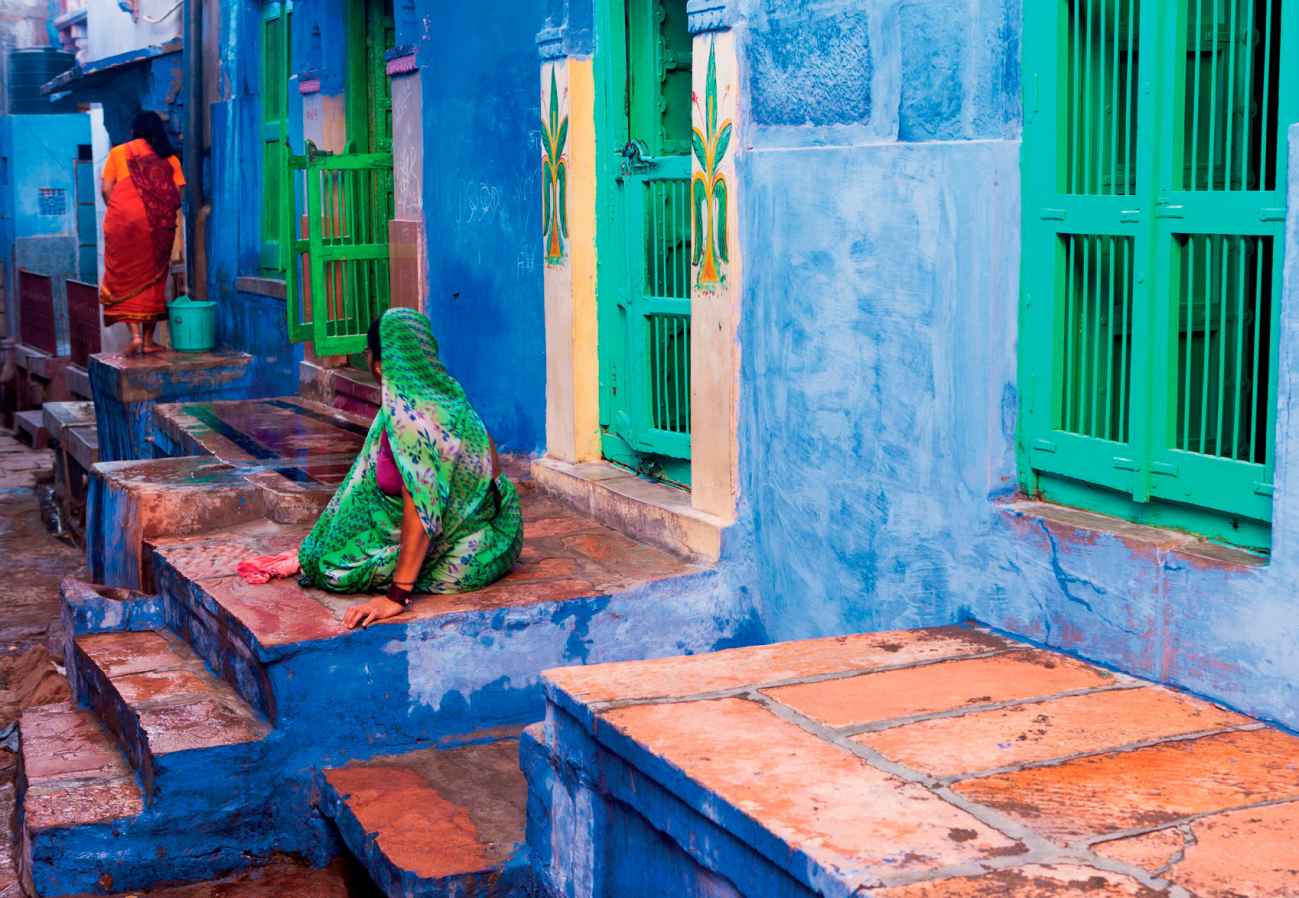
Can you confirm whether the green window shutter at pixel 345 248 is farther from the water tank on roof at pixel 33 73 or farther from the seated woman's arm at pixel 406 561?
the water tank on roof at pixel 33 73

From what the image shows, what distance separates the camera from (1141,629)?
4035mm

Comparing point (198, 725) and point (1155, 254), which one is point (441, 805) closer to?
point (198, 725)

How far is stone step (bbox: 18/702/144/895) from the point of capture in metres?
4.80

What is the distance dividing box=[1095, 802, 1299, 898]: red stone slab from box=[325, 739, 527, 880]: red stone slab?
1.97 m

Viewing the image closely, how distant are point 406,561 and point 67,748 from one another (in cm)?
129

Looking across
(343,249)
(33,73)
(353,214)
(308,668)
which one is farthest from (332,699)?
(33,73)

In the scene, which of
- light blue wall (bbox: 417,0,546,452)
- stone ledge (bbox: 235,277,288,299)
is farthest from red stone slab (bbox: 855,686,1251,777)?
stone ledge (bbox: 235,277,288,299)

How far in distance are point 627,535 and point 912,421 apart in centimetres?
174

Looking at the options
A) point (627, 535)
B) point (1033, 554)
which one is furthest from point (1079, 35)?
point (627, 535)

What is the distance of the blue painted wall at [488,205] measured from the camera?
22.4ft

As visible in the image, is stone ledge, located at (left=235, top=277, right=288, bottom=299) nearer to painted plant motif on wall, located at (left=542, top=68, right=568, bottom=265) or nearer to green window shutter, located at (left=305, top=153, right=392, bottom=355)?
green window shutter, located at (left=305, top=153, right=392, bottom=355)

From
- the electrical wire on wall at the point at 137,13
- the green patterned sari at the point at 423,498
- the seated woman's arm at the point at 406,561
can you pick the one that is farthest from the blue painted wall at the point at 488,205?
the electrical wire on wall at the point at 137,13

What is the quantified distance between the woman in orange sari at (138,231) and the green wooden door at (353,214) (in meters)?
2.82

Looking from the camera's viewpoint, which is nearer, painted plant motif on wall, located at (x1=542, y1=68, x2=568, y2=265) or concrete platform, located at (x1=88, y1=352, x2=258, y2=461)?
painted plant motif on wall, located at (x1=542, y1=68, x2=568, y2=265)
